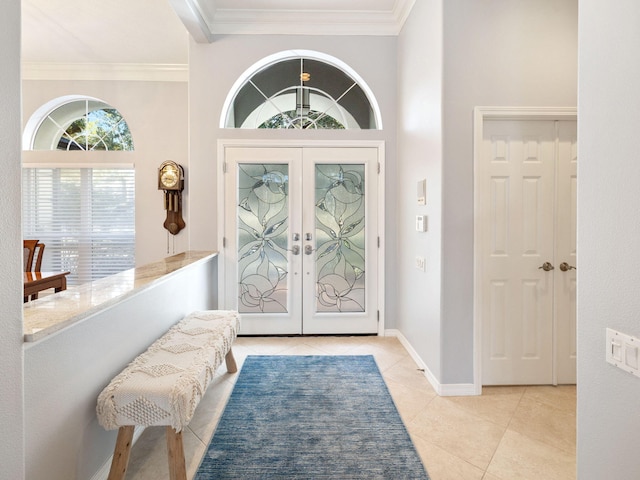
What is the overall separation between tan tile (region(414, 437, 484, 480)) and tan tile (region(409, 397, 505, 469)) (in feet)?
0.14

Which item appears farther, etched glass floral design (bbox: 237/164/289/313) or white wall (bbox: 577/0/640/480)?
etched glass floral design (bbox: 237/164/289/313)

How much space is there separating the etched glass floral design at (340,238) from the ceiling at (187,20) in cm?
145

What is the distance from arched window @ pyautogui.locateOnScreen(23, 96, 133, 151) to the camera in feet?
15.0

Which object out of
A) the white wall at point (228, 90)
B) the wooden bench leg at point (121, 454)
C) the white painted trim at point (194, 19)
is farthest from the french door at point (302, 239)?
the wooden bench leg at point (121, 454)

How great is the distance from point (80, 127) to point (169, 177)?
163cm

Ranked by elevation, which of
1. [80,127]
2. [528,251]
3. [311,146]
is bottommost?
[528,251]

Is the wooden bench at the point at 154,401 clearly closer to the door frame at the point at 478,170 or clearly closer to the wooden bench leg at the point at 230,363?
the wooden bench leg at the point at 230,363

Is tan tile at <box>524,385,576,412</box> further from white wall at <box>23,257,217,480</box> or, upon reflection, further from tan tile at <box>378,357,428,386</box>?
white wall at <box>23,257,217,480</box>

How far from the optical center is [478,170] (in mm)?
2443

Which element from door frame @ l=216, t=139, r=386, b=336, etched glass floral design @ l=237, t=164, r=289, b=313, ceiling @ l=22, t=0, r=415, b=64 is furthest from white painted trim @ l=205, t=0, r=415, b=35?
etched glass floral design @ l=237, t=164, r=289, b=313

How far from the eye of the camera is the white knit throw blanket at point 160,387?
4.82 ft

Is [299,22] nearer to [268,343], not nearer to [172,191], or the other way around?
[172,191]

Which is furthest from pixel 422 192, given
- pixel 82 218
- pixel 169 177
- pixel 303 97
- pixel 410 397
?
pixel 82 218

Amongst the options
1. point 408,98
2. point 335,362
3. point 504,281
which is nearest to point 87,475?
point 335,362
